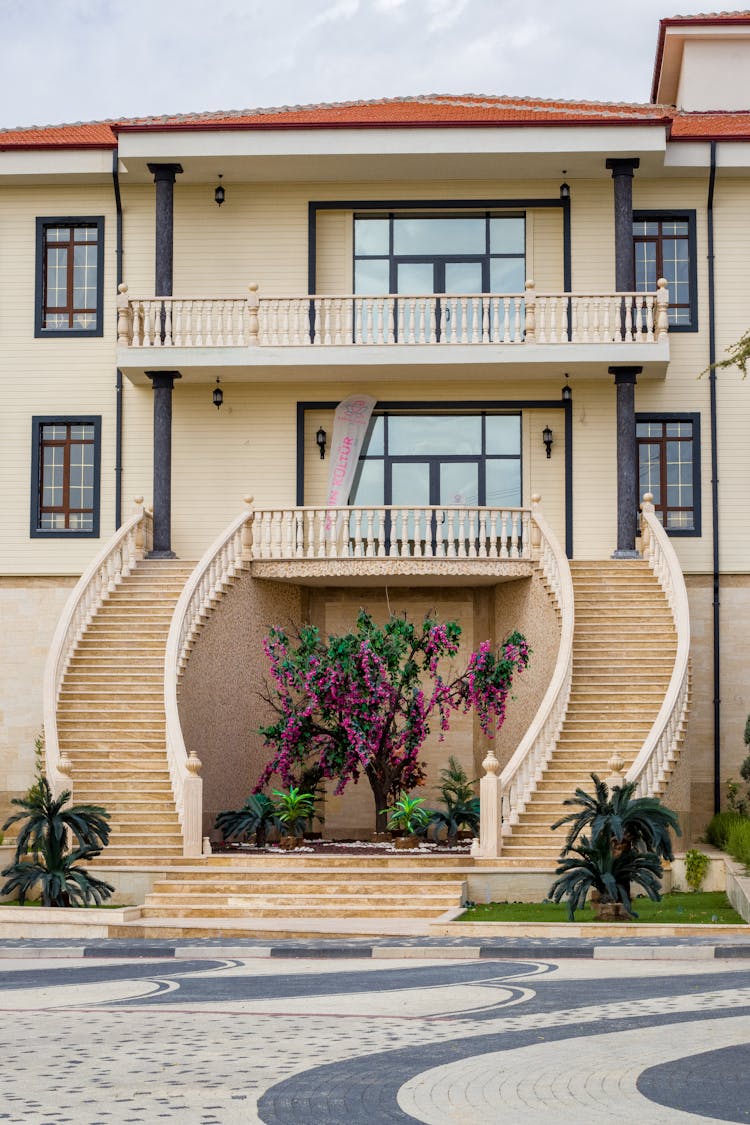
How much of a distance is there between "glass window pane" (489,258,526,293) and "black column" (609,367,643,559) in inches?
103

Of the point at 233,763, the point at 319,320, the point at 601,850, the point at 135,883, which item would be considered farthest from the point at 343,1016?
the point at 319,320

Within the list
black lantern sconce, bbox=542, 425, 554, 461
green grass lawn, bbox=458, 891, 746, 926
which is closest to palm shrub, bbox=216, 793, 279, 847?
green grass lawn, bbox=458, 891, 746, 926

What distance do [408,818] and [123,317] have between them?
934 centimetres

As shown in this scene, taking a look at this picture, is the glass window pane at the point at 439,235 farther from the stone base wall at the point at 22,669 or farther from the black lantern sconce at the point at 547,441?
the stone base wall at the point at 22,669

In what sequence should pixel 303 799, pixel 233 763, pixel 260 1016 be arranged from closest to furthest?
1. pixel 260 1016
2. pixel 303 799
3. pixel 233 763

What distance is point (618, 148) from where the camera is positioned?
26.1 m

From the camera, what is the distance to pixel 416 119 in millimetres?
26875

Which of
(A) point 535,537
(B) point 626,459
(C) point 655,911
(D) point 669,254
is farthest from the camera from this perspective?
(D) point 669,254

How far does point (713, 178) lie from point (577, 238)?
7.79 ft

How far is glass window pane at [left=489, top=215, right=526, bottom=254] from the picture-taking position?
92.6ft

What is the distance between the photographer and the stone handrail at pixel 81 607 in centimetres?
2125

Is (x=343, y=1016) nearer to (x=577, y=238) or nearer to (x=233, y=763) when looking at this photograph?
(x=233, y=763)

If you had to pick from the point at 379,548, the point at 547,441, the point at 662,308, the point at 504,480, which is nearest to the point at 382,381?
the point at 504,480

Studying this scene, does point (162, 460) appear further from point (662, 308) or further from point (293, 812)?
point (662, 308)
